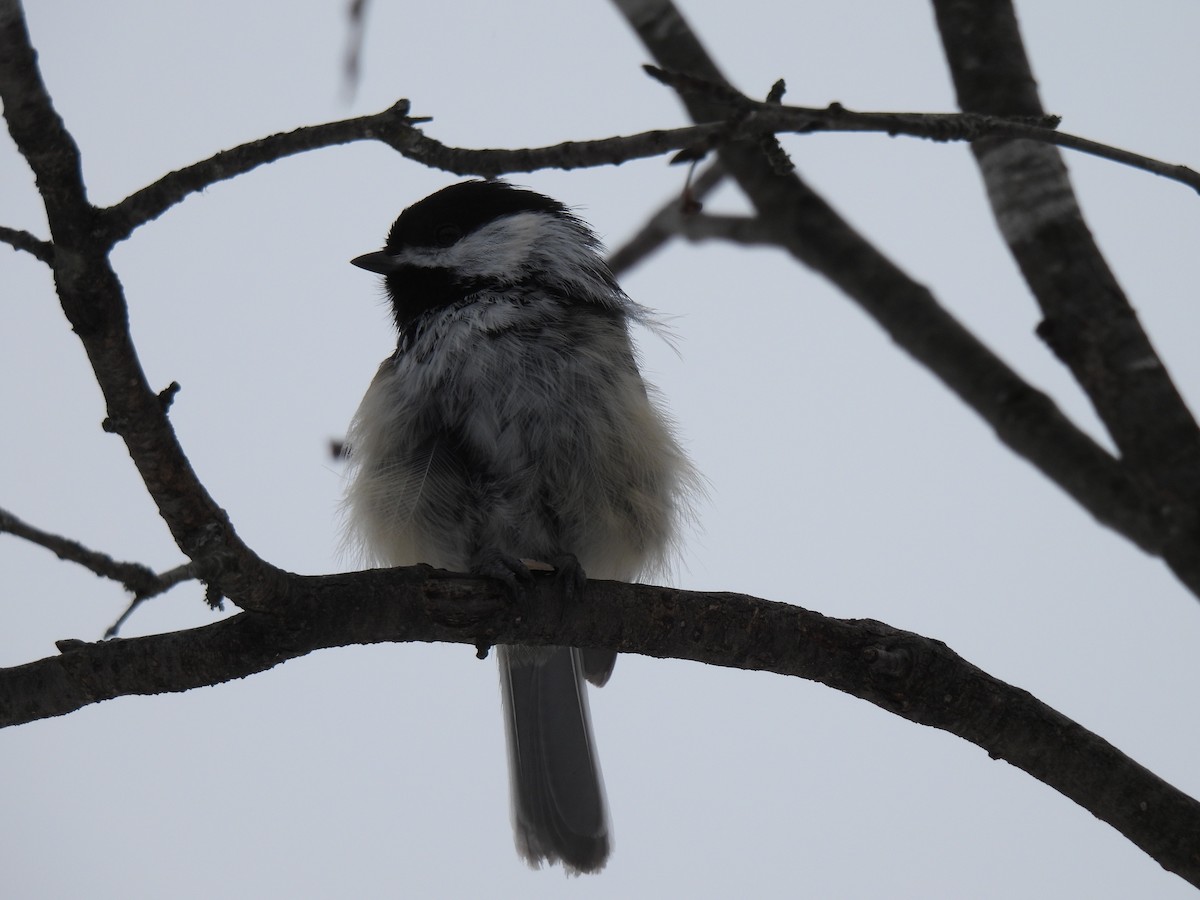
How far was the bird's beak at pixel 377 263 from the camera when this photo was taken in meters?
3.31

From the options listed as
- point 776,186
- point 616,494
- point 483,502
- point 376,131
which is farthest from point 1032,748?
point 776,186

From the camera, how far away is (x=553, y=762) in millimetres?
3248

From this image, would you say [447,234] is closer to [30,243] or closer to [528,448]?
[528,448]

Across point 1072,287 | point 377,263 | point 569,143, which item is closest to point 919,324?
point 1072,287

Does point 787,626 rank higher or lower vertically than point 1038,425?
lower

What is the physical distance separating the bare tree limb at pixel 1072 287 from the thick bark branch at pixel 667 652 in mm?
829

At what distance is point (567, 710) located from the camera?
330 cm

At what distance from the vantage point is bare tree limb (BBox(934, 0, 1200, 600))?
265 centimetres

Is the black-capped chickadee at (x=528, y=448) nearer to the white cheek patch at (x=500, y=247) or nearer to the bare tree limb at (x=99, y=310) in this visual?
the white cheek patch at (x=500, y=247)

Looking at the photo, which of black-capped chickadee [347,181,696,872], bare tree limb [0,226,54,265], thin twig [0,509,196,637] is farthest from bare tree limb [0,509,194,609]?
bare tree limb [0,226,54,265]

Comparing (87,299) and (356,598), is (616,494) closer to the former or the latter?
(356,598)

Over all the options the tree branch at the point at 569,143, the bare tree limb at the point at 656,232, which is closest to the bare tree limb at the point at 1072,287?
the tree branch at the point at 569,143

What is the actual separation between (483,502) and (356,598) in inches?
34.3

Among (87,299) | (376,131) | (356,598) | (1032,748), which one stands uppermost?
(376,131)
